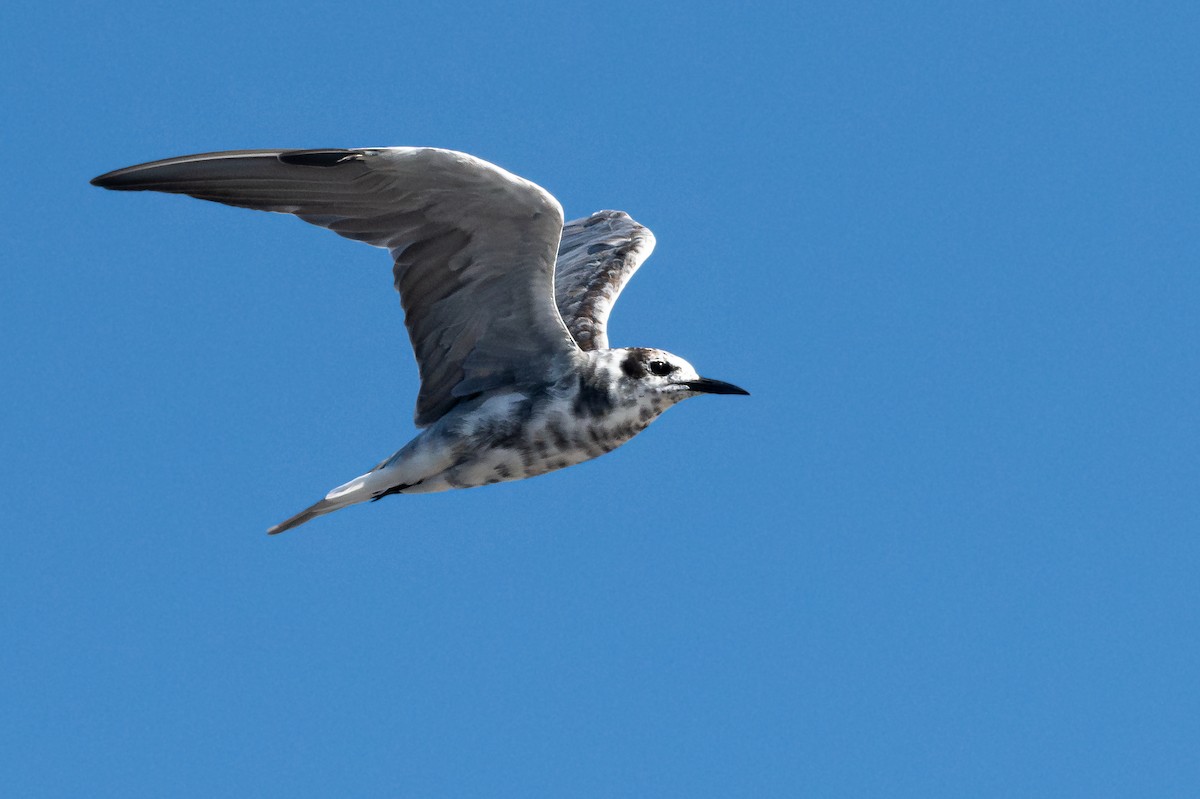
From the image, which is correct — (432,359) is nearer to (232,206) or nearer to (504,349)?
(504,349)

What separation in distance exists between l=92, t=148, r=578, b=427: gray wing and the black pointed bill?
1037 millimetres

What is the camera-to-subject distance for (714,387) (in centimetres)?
1240

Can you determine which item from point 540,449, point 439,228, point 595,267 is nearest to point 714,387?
point 540,449

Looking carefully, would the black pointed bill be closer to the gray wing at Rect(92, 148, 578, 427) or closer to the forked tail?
the gray wing at Rect(92, 148, 578, 427)

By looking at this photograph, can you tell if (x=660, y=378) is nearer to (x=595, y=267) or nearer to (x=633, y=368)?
(x=633, y=368)

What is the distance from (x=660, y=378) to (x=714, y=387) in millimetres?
507

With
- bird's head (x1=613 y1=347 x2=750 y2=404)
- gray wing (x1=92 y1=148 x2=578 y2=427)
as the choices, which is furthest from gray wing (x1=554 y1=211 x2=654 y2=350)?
gray wing (x1=92 y1=148 x2=578 y2=427)

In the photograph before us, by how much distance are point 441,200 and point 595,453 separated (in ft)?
7.66

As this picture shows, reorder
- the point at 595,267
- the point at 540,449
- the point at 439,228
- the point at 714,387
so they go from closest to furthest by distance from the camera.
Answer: the point at 439,228, the point at 540,449, the point at 714,387, the point at 595,267

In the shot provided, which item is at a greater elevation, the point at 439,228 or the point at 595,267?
the point at 595,267

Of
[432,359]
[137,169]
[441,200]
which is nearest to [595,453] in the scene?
[432,359]

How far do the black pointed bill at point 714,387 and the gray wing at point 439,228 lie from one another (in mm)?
1037

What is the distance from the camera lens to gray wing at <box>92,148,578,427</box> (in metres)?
11.2

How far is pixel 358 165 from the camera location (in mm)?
11344
